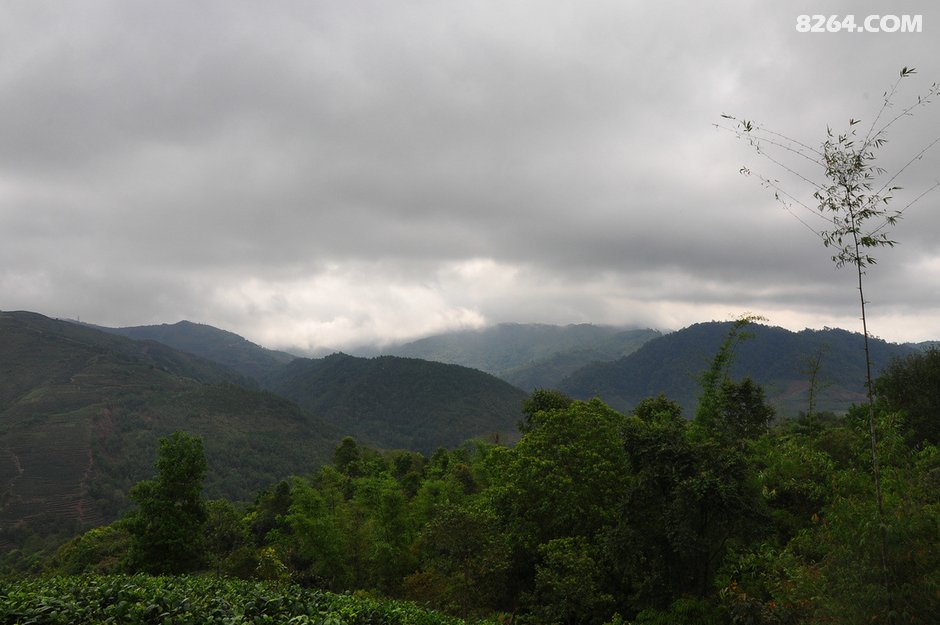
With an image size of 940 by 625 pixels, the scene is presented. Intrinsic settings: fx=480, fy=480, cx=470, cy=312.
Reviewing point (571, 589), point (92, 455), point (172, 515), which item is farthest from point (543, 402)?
point (92, 455)

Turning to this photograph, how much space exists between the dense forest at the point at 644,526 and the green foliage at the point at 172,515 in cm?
9

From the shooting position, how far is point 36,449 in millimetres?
143875

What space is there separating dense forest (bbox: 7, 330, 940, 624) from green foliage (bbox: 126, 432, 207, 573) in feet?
0.29

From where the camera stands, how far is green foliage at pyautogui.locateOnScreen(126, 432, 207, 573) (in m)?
26.0

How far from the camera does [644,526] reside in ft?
61.2

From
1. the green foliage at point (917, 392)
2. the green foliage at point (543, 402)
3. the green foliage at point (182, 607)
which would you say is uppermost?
the green foliage at point (917, 392)

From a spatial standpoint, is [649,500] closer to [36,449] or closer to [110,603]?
[110,603]

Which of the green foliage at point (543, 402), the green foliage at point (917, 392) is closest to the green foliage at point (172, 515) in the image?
the green foliage at point (543, 402)

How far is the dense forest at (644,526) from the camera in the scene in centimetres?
1043

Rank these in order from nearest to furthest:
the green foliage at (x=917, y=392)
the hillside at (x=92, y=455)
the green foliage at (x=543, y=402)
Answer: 1. the green foliage at (x=917, y=392)
2. the green foliage at (x=543, y=402)
3. the hillside at (x=92, y=455)

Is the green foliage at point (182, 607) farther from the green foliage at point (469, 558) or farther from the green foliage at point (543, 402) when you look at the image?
the green foliage at point (543, 402)

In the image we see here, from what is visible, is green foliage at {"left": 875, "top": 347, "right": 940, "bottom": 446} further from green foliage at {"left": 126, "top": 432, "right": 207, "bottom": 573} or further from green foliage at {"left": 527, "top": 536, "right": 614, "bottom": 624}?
green foliage at {"left": 126, "top": 432, "right": 207, "bottom": 573}

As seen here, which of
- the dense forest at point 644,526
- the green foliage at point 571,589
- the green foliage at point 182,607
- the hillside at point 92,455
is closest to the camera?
the green foliage at point 182,607

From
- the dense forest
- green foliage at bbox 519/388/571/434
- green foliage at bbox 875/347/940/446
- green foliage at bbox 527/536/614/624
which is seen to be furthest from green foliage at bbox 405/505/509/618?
green foliage at bbox 875/347/940/446
